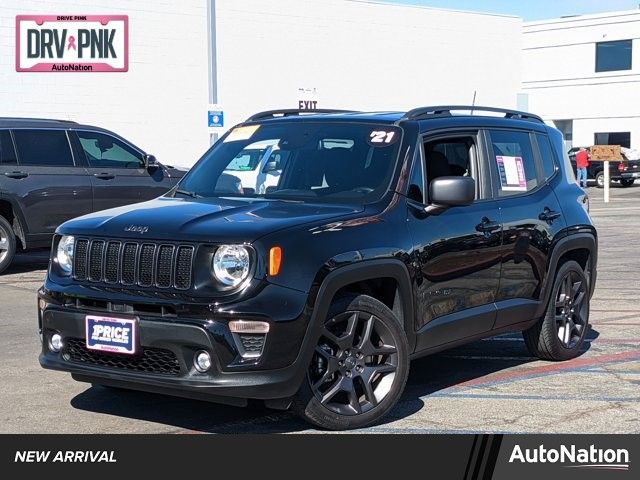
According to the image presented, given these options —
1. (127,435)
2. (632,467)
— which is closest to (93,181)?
(127,435)

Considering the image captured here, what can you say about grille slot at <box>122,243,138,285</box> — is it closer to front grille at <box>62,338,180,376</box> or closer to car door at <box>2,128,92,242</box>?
front grille at <box>62,338,180,376</box>

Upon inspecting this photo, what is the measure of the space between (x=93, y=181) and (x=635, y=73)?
43.4 m

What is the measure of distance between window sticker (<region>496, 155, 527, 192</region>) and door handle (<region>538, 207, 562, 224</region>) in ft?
0.73

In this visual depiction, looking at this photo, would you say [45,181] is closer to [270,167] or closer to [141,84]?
[270,167]

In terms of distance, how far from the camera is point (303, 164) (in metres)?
6.98

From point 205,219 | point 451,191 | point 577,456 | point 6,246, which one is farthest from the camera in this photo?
point 6,246

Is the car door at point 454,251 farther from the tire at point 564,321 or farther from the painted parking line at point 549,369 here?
the tire at point 564,321

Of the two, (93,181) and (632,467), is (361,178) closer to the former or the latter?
(632,467)

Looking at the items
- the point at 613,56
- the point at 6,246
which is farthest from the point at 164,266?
the point at 613,56

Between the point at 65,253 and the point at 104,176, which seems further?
the point at 104,176

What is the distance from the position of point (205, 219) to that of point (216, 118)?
14982mm

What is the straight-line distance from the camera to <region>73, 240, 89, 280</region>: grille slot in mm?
6141

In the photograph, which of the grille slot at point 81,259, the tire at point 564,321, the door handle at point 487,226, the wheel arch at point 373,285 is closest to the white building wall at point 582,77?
the tire at point 564,321

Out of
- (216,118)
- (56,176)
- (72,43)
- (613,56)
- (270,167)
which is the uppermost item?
(613,56)
